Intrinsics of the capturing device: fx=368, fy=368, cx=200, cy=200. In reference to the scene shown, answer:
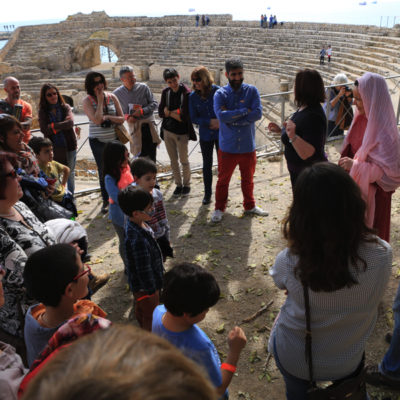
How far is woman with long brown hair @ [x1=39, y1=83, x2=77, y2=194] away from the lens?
194 inches

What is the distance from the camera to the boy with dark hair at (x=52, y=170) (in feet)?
12.3

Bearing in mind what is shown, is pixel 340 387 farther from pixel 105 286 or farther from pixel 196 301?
pixel 105 286

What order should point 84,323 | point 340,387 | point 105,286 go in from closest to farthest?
point 84,323 < point 340,387 < point 105,286

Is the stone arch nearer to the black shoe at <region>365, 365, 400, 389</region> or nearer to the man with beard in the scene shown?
the man with beard

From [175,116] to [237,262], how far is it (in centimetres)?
243

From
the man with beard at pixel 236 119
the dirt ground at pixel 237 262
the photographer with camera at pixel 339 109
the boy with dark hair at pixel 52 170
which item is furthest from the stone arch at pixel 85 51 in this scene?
the boy with dark hair at pixel 52 170

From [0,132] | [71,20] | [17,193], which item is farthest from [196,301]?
[71,20]

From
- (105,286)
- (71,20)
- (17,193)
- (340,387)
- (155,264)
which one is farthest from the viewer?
(71,20)

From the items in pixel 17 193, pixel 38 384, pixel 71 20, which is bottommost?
pixel 17 193

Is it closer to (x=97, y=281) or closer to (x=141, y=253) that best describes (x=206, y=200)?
(x=97, y=281)

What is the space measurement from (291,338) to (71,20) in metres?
37.4

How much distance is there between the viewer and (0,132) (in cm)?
344

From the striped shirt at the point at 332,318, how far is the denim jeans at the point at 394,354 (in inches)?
27.6

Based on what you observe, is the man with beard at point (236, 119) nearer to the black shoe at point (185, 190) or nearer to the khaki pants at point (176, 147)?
the khaki pants at point (176, 147)
